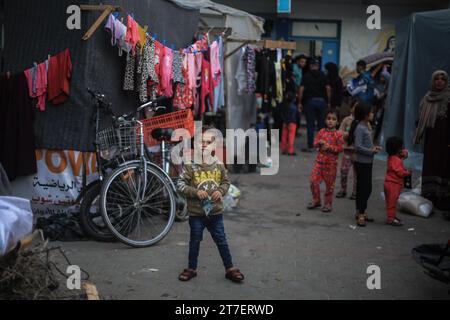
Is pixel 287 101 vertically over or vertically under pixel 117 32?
under

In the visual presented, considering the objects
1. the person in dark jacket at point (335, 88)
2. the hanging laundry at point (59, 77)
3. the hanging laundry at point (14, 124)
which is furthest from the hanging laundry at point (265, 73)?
the hanging laundry at point (14, 124)

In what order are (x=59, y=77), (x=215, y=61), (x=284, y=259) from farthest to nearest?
1. (x=215, y=61)
2. (x=59, y=77)
3. (x=284, y=259)

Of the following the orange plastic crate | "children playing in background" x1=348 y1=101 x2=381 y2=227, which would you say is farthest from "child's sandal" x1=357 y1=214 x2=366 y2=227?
the orange plastic crate

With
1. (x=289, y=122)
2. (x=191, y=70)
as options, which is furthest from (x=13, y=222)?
(x=289, y=122)

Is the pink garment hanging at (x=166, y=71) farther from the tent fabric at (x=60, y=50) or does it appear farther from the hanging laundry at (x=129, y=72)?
the tent fabric at (x=60, y=50)

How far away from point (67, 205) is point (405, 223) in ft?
14.2

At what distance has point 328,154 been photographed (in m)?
7.77

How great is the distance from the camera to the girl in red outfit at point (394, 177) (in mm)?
7219

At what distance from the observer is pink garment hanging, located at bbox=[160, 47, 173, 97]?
24.0 feet

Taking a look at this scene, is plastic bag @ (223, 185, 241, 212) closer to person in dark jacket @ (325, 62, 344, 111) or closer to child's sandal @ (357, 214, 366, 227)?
child's sandal @ (357, 214, 366, 227)

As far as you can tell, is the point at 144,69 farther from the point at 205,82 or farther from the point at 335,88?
the point at 335,88

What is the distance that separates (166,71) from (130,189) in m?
1.98

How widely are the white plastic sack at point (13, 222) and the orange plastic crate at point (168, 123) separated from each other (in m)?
2.38

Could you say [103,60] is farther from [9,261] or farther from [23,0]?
[9,261]
